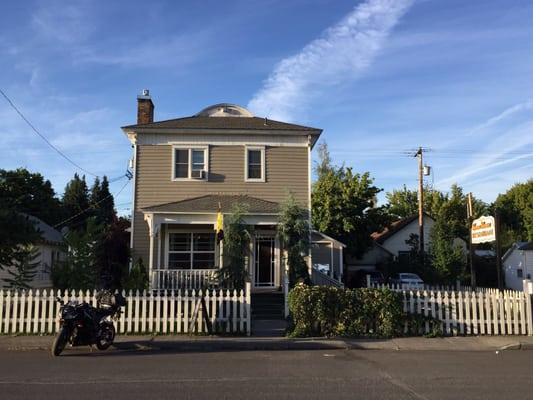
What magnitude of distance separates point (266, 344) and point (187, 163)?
35.0 feet

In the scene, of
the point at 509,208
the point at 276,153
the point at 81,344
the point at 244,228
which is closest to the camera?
the point at 81,344

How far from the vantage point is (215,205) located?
19.4 m

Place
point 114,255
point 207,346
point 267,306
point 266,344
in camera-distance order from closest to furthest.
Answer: point 207,346
point 266,344
point 267,306
point 114,255

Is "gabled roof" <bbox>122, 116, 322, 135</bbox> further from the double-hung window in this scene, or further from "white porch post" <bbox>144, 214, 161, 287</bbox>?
the double-hung window

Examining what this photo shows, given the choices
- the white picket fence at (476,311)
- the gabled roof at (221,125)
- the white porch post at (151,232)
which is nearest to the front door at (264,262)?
the white porch post at (151,232)

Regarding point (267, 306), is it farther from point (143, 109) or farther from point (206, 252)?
point (143, 109)

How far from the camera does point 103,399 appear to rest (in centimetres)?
649

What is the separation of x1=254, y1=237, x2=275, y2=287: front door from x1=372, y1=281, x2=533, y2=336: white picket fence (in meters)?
8.04

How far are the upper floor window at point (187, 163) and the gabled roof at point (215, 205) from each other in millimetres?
1070

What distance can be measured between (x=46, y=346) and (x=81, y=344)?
0.98 metres

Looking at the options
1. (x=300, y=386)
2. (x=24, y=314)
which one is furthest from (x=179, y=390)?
(x=24, y=314)

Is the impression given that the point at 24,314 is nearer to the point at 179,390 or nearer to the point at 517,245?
the point at 179,390

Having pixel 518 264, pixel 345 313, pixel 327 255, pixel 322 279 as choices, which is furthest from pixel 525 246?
pixel 345 313

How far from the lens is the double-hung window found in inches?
799
